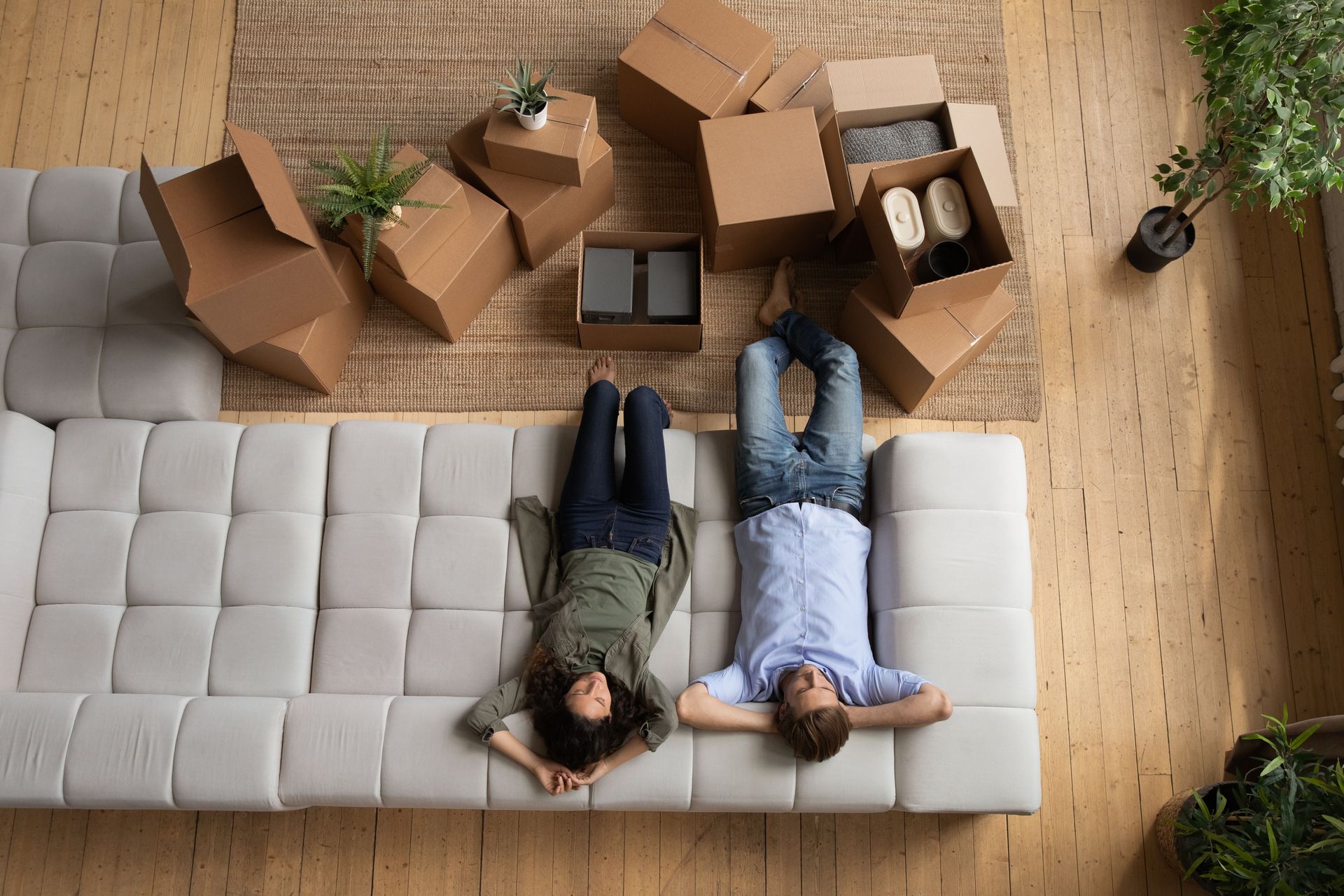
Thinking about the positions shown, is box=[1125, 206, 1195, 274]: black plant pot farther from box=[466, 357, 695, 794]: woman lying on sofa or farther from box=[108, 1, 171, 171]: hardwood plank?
box=[108, 1, 171, 171]: hardwood plank

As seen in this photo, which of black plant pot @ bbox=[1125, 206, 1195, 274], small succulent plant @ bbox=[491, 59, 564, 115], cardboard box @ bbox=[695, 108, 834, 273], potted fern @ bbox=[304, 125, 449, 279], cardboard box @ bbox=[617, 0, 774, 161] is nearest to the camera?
potted fern @ bbox=[304, 125, 449, 279]

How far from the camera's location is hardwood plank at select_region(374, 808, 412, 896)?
2.11 metres

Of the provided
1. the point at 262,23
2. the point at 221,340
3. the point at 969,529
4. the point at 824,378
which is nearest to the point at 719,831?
the point at 969,529

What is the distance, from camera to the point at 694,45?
91.8 inches

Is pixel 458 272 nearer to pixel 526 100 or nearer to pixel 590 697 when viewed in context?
pixel 526 100

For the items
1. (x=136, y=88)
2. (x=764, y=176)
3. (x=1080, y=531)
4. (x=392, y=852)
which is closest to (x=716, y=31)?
(x=764, y=176)

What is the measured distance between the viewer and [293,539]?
198 centimetres

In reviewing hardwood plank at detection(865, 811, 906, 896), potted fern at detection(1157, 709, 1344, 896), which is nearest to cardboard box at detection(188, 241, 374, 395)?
hardwood plank at detection(865, 811, 906, 896)

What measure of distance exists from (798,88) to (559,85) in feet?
2.48

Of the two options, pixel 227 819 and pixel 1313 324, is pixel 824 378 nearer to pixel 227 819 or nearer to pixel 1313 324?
pixel 1313 324

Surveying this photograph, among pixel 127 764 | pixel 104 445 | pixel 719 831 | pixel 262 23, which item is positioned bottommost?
pixel 719 831

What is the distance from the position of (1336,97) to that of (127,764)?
287 centimetres

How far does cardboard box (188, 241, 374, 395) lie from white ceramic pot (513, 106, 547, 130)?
54 centimetres

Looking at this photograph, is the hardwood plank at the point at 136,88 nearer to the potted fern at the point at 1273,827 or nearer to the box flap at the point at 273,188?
the box flap at the point at 273,188
